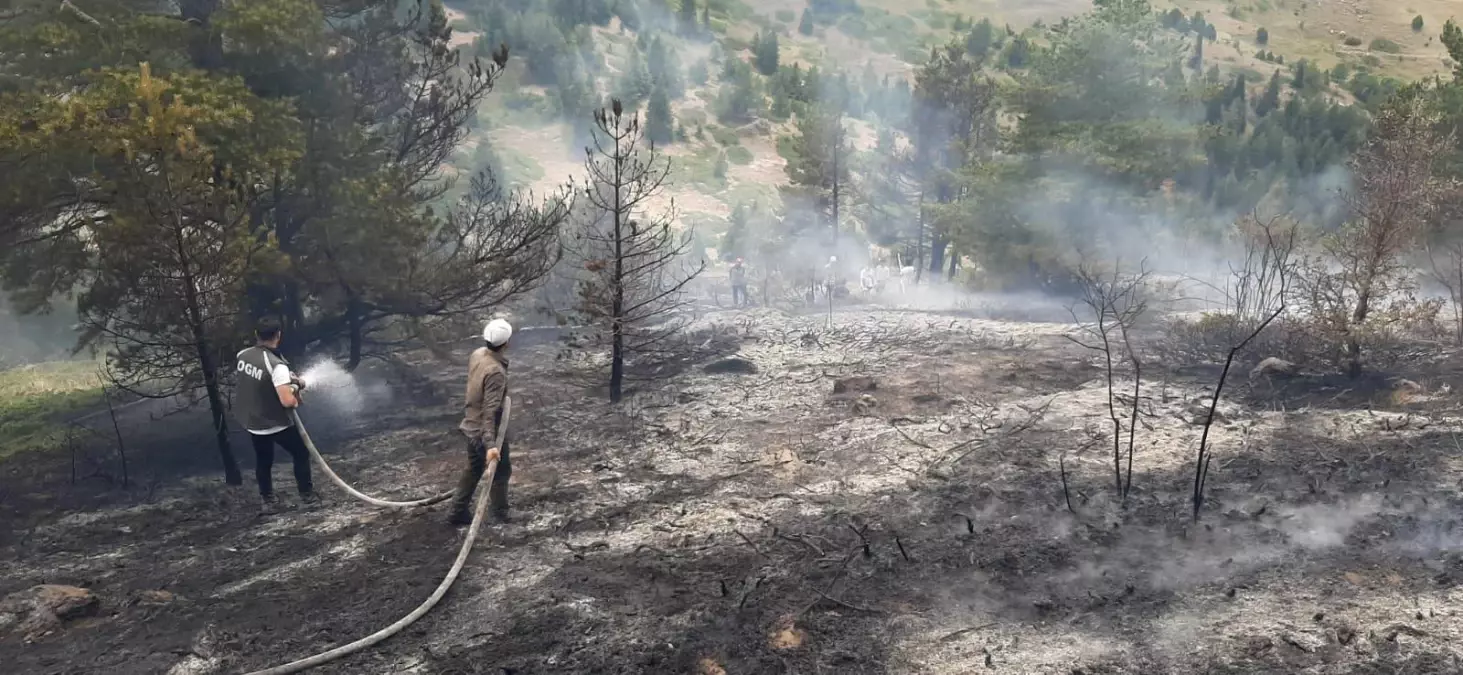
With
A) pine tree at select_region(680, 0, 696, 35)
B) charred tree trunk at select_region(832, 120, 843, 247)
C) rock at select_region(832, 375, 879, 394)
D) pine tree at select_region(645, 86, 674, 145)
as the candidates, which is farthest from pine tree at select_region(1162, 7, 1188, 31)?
rock at select_region(832, 375, 879, 394)

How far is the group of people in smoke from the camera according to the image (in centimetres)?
690

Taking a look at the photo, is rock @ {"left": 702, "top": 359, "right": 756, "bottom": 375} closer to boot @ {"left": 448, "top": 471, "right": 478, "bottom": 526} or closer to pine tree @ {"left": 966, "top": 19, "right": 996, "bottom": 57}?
boot @ {"left": 448, "top": 471, "right": 478, "bottom": 526}

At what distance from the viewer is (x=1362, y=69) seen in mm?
54375

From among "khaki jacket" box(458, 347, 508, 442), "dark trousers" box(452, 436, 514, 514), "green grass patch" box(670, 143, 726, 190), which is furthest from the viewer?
"green grass patch" box(670, 143, 726, 190)

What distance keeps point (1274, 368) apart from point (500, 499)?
1047 cm

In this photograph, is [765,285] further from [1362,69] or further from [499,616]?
[1362,69]

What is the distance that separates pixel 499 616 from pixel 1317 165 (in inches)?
1254

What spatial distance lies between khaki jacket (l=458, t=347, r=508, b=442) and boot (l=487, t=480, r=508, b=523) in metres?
0.72

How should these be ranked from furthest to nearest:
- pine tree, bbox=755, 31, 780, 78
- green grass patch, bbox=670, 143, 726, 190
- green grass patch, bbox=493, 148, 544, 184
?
pine tree, bbox=755, 31, 780, 78 → green grass patch, bbox=670, 143, 726, 190 → green grass patch, bbox=493, 148, 544, 184

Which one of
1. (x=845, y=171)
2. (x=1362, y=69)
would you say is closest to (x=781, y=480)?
(x=845, y=171)

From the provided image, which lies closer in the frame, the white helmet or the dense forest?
the white helmet

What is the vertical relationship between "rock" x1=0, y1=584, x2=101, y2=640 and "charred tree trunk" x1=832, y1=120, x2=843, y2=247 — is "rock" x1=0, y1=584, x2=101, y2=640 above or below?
below

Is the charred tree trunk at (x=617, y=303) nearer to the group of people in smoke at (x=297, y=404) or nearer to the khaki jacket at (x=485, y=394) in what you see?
the group of people in smoke at (x=297, y=404)

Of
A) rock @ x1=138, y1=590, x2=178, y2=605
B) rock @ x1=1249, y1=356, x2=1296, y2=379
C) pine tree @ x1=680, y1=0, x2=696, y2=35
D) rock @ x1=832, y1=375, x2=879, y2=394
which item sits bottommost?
rock @ x1=138, y1=590, x2=178, y2=605
